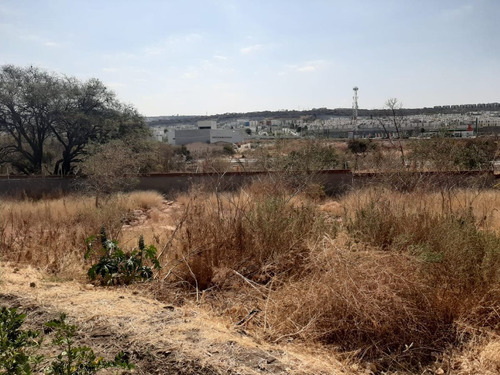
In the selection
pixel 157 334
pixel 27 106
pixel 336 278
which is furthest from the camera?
pixel 27 106

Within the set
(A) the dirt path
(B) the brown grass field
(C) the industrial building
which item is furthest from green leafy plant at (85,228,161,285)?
(C) the industrial building

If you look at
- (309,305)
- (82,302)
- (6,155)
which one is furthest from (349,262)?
(6,155)

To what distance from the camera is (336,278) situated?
13.0 feet

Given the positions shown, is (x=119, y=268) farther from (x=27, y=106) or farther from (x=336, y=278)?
(x=27, y=106)

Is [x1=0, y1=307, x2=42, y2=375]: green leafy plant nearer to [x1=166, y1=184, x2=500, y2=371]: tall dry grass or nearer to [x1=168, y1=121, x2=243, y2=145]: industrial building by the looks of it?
[x1=166, y1=184, x2=500, y2=371]: tall dry grass

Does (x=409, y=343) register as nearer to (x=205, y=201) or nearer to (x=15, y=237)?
(x=205, y=201)

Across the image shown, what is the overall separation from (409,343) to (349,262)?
2.84ft

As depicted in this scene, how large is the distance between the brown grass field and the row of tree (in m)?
16.9

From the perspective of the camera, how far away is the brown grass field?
11.3 feet

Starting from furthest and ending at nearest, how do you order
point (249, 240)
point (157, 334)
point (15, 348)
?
point (249, 240) < point (157, 334) < point (15, 348)

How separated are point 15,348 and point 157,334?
928 mm

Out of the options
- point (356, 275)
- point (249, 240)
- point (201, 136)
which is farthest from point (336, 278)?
point (201, 136)

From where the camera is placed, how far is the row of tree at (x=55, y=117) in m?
21.5

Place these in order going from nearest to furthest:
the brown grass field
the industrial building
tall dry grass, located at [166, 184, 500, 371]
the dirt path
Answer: the dirt path
the brown grass field
tall dry grass, located at [166, 184, 500, 371]
the industrial building
